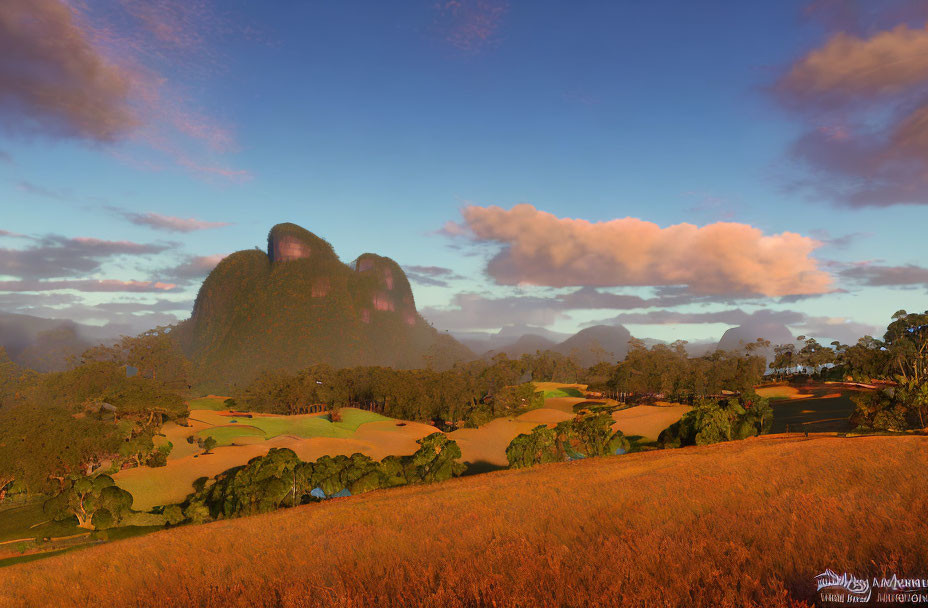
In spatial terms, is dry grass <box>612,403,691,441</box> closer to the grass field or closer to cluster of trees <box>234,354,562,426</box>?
cluster of trees <box>234,354,562,426</box>

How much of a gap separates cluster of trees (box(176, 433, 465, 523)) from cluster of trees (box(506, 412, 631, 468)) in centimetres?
603

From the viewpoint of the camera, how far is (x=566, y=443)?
133 ft

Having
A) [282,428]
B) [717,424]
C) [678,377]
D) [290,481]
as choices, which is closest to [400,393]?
[282,428]

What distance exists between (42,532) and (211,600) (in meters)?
38.3

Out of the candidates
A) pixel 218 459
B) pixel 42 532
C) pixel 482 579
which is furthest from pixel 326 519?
pixel 218 459

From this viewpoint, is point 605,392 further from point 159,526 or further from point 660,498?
point 660,498

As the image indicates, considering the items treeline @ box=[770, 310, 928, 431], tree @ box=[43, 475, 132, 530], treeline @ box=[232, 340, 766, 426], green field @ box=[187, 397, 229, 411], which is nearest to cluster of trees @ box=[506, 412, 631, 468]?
treeline @ box=[770, 310, 928, 431]

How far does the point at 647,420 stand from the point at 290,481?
49903mm

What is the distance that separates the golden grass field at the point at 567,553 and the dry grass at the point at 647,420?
154 ft

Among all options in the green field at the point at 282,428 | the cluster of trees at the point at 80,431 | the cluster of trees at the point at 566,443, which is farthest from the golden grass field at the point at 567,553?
the green field at the point at 282,428

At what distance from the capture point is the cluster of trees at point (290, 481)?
104 ft

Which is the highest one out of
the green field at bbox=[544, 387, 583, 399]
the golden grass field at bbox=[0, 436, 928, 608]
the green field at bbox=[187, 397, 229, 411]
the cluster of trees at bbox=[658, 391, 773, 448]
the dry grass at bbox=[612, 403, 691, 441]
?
the golden grass field at bbox=[0, 436, 928, 608]

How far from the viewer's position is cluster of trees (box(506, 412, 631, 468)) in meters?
38.7

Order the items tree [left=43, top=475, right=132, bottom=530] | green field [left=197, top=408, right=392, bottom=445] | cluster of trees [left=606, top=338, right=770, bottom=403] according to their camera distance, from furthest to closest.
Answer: cluster of trees [left=606, top=338, right=770, bottom=403] < green field [left=197, top=408, right=392, bottom=445] < tree [left=43, top=475, right=132, bottom=530]
